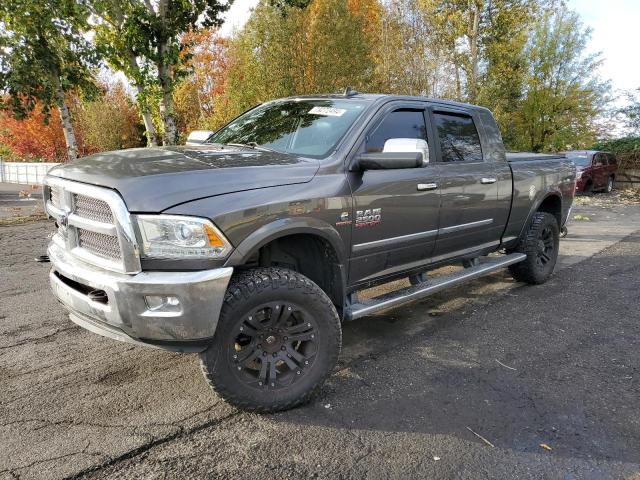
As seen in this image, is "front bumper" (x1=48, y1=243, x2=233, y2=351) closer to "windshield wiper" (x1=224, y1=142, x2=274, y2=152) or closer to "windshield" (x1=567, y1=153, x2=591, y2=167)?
"windshield wiper" (x1=224, y1=142, x2=274, y2=152)

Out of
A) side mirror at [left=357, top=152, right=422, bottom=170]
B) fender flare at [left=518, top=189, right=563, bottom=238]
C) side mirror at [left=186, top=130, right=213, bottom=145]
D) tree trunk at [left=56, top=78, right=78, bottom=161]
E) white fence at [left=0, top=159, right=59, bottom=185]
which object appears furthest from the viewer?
white fence at [left=0, top=159, right=59, bottom=185]

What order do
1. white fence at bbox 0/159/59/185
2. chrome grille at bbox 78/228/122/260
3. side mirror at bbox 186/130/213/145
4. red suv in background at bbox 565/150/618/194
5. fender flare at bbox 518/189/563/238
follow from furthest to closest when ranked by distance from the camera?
white fence at bbox 0/159/59/185 → red suv in background at bbox 565/150/618/194 → fender flare at bbox 518/189/563/238 → side mirror at bbox 186/130/213/145 → chrome grille at bbox 78/228/122/260

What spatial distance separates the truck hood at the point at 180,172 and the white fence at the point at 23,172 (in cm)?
2682

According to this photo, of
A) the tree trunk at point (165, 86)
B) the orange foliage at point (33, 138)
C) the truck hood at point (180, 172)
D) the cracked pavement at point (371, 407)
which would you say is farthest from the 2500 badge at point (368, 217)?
the orange foliage at point (33, 138)

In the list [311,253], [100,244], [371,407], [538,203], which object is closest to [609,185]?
[538,203]

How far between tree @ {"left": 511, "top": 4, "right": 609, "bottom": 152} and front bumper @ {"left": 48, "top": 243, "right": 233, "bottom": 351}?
25.7 m

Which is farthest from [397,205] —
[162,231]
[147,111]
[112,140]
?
[112,140]

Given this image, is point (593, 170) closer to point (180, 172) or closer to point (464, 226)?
point (464, 226)

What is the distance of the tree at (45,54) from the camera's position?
1023 cm

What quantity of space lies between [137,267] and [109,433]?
100cm

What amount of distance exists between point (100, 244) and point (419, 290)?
2490 millimetres

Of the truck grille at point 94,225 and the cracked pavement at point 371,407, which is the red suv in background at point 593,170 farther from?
the truck grille at point 94,225

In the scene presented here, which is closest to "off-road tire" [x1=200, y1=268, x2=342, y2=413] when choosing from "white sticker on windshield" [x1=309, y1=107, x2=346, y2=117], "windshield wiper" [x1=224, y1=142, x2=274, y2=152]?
"windshield wiper" [x1=224, y1=142, x2=274, y2=152]

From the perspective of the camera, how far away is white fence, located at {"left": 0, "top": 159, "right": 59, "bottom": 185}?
26858mm
